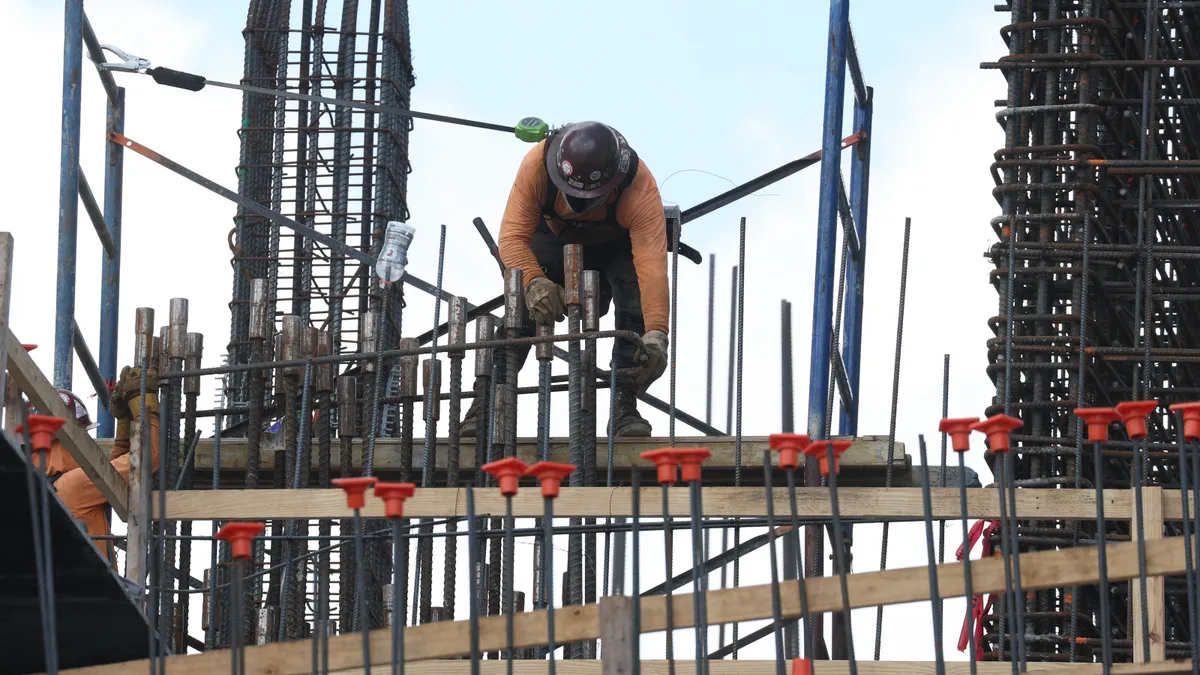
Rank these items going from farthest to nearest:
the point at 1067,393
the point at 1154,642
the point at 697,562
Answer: the point at 1067,393
the point at 1154,642
the point at 697,562

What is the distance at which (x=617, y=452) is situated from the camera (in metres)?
11.7

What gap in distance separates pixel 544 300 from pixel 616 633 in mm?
4348

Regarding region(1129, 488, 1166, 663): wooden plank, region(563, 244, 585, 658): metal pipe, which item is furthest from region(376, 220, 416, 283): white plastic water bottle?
region(1129, 488, 1166, 663): wooden plank

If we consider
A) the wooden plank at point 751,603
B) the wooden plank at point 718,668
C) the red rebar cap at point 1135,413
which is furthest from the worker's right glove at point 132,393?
the red rebar cap at point 1135,413

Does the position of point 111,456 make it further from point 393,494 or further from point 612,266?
point 393,494

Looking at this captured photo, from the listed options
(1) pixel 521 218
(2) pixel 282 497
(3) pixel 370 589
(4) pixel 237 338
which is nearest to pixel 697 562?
(2) pixel 282 497

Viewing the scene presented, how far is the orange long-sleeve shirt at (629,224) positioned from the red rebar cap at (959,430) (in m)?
5.01

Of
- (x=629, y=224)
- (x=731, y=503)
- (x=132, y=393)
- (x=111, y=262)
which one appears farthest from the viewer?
(x=111, y=262)

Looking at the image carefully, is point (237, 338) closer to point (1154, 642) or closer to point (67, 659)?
point (67, 659)

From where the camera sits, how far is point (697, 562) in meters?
7.38

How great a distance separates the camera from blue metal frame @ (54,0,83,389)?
12.1 metres

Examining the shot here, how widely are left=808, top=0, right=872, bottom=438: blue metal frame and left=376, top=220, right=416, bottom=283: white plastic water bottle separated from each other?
2.96 m

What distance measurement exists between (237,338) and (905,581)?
18873mm

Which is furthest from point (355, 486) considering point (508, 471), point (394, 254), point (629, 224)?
point (394, 254)
